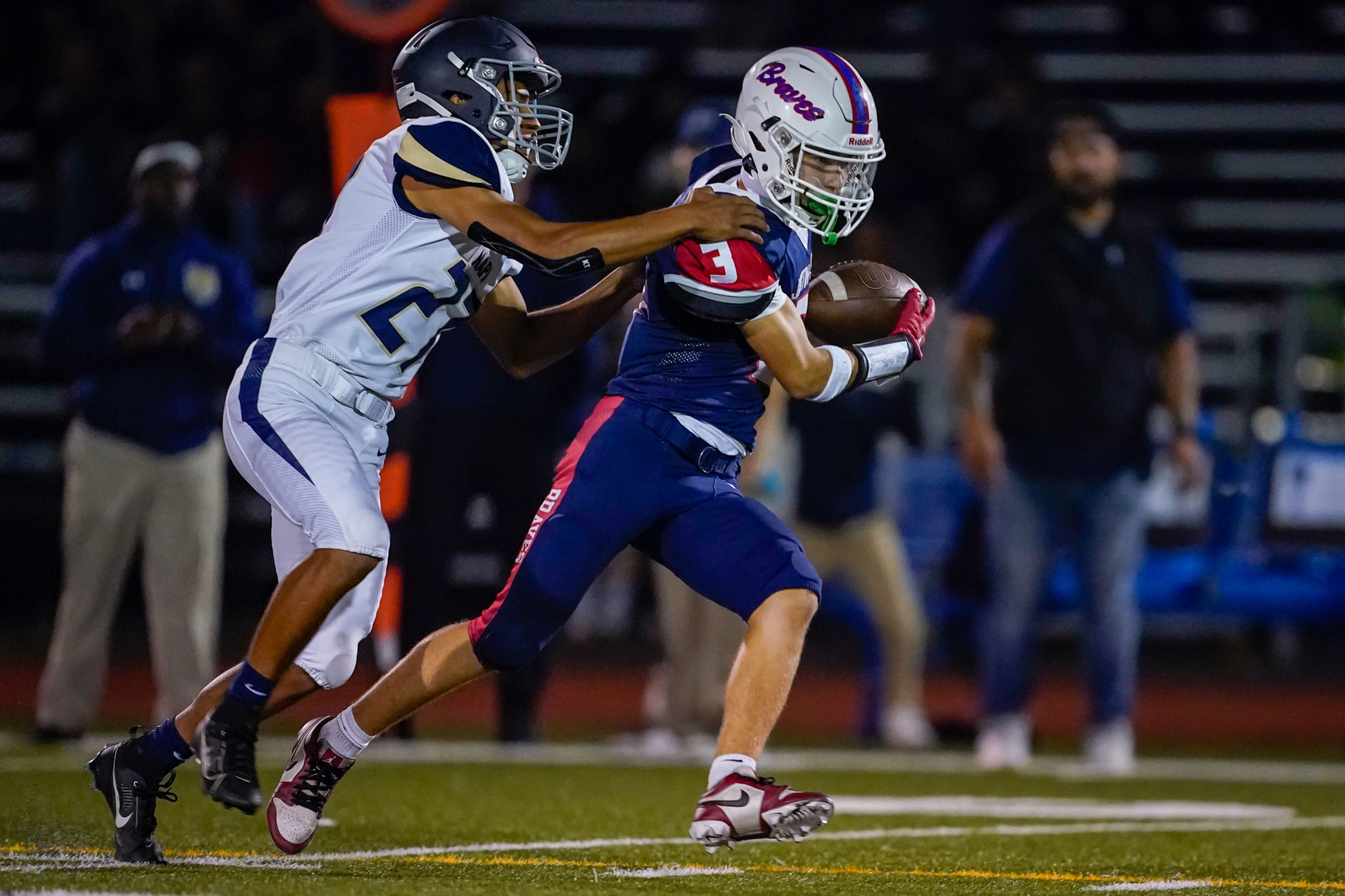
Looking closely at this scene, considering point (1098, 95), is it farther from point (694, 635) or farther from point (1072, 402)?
point (694, 635)

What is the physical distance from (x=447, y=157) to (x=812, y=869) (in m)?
1.69

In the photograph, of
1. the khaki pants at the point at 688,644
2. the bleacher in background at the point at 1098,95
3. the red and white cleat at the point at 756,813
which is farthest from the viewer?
the bleacher in background at the point at 1098,95

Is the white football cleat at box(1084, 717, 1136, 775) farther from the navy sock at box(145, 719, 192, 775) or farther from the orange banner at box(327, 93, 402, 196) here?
the navy sock at box(145, 719, 192, 775)

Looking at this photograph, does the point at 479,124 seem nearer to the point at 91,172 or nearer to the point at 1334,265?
the point at 91,172

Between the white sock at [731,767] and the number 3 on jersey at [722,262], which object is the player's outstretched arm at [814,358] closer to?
the number 3 on jersey at [722,262]

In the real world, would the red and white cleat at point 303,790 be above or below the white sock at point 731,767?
below

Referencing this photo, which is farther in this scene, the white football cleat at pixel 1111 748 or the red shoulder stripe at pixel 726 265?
the white football cleat at pixel 1111 748

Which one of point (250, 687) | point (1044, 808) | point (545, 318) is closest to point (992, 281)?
point (1044, 808)

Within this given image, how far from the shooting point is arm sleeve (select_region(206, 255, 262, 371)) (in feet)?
22.8

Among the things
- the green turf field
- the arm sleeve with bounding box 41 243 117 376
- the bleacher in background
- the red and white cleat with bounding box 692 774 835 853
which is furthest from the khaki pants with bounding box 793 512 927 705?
the bleacher in background

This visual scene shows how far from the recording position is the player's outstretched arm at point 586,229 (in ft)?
13.2

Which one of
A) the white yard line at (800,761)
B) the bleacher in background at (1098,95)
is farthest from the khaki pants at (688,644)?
the bleacher in background at (1098,95)

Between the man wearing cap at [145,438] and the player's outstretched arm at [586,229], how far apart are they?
300 centimetres

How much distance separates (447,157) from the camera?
4164mm
